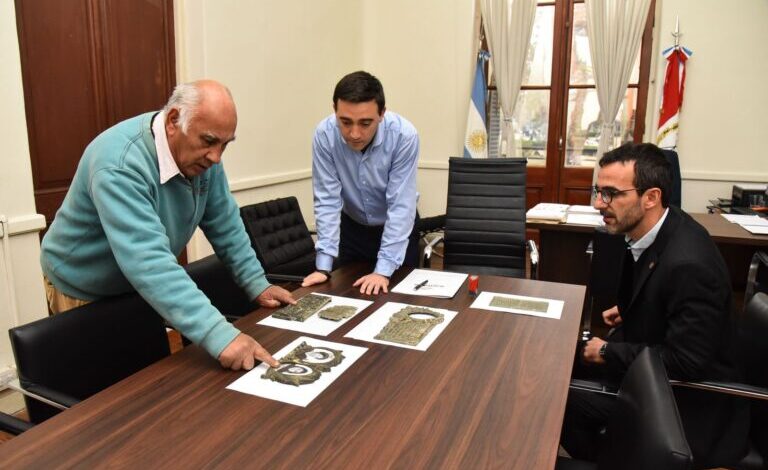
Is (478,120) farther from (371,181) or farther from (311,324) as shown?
(311,324)

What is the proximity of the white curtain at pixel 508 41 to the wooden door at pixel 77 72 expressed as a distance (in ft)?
10.2

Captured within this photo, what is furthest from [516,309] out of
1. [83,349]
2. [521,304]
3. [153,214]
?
[83,349]

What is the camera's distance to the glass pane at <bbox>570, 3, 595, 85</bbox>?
5293mm

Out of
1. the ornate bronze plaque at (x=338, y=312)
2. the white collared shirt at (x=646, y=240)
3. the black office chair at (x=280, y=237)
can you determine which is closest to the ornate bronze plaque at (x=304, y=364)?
the ornate bronze plaque at (x=338, y=312)

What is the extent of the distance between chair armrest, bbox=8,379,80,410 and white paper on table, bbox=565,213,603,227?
280 cm

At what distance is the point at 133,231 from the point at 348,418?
675 millimetres

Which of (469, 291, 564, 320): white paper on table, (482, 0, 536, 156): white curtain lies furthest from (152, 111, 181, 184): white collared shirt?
(482, 0, 536, 156): white curtain

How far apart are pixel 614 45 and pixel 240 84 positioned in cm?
331

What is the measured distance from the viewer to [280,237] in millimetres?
3336

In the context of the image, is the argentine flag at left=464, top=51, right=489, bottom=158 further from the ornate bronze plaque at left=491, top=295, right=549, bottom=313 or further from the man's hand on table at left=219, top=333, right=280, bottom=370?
the man's hand on table at left=219, top=333, right=280, bottom=370

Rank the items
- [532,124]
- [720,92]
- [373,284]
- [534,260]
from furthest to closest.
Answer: [532,124] < [720,92] < [534,260] < [373,284]

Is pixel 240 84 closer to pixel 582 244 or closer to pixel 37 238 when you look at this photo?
pixel 37 238

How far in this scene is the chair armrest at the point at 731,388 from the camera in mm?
1462

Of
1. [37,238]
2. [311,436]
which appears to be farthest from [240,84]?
[311,436]
